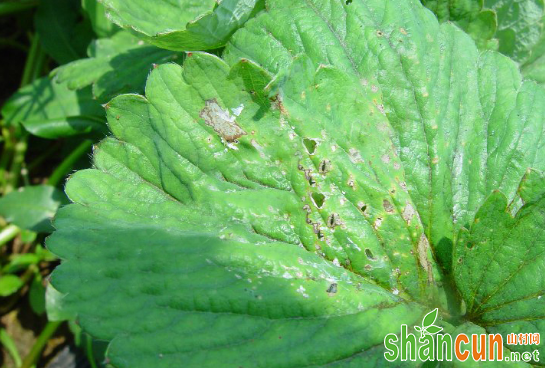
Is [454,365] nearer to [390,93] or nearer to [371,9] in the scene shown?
[390,93]

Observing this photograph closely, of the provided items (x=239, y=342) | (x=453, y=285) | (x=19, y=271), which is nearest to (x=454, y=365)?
(x=453, y=285)

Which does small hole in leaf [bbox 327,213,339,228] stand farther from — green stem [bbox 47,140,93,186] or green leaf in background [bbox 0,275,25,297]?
green leaf in background [bbox 0,275,25,297]

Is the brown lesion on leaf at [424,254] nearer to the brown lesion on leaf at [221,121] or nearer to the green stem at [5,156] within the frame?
the brown lesion on leaf at [221,121]

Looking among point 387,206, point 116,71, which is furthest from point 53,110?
point 387,206

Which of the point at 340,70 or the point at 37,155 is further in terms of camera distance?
the point at 37,155

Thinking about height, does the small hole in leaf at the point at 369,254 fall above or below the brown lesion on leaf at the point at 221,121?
below

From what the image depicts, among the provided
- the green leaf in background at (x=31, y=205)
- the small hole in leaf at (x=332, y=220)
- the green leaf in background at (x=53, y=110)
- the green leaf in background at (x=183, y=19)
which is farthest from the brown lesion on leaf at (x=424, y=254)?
the green leaf in background at (x=31, y=205)
